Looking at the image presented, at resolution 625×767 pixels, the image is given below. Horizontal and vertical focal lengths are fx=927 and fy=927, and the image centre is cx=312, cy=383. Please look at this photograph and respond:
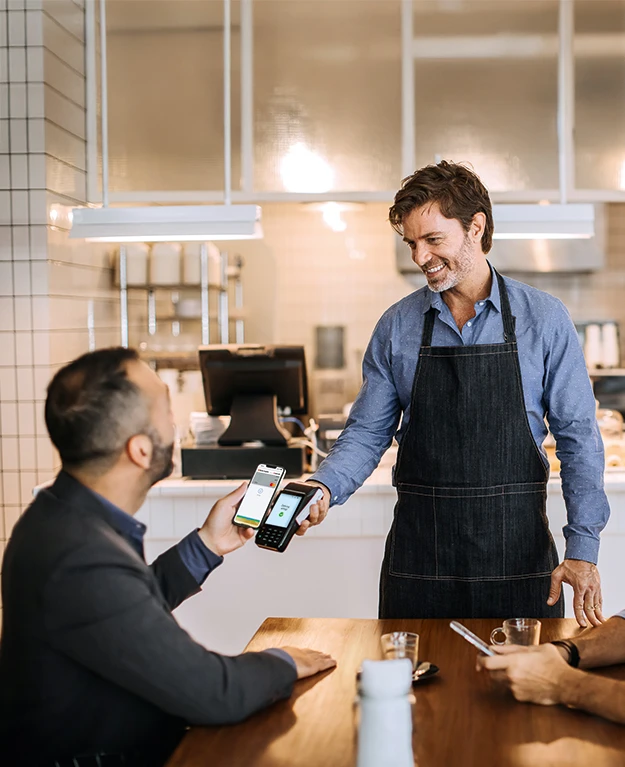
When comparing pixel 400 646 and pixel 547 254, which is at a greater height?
pixel 547 254

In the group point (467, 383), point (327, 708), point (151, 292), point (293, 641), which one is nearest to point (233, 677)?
point (327, 708)

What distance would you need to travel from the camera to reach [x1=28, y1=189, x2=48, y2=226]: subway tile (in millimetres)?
3713

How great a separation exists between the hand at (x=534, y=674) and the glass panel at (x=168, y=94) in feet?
9.65

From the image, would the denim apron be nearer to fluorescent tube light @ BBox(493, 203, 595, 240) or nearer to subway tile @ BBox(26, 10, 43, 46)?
fluorescent tube light @ BBox(493, 203, 595, 240)

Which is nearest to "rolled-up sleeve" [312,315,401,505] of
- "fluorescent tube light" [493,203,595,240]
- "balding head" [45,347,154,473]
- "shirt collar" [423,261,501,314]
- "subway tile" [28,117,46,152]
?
"shirt collar" [423,261,501,314]

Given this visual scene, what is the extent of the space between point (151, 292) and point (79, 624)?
3.97 metres

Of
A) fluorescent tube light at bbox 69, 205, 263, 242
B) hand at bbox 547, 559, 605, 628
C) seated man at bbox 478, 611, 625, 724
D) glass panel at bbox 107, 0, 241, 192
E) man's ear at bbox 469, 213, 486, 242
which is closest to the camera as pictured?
seated man at bbox 478, 611, 625, 724

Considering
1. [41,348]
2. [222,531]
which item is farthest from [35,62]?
[222,531]

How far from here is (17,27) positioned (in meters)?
3.71

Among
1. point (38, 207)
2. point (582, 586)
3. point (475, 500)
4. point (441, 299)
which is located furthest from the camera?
point (38, 207)

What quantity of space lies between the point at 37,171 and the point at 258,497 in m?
2.30

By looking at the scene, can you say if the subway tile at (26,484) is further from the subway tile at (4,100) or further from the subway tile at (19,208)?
the subway tile at (4,100)

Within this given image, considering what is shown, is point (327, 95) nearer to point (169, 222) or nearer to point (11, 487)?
point (169, 222)

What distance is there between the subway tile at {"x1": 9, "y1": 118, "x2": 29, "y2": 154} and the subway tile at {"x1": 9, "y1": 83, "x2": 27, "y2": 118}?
0.02m
